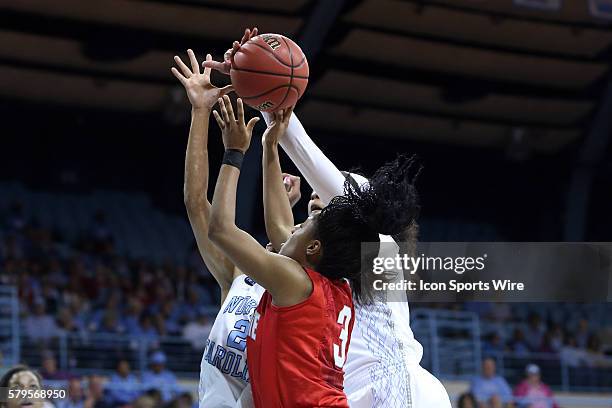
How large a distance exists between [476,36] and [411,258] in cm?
1017

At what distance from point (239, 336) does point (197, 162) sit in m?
0.69

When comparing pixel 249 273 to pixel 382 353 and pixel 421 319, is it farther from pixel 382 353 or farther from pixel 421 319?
pixel 421 319

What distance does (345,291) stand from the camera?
3059 mm

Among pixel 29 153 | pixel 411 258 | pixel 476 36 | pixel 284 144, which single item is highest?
pixel 476 36

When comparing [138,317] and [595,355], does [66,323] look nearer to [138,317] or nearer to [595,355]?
[138,317]

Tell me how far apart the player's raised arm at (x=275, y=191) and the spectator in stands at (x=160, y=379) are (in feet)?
19.7

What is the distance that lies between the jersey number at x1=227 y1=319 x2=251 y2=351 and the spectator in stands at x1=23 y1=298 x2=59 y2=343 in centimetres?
703

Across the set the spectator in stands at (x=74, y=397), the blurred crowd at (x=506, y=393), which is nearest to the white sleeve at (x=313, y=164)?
the spectator in stands at (x=74, y=397)

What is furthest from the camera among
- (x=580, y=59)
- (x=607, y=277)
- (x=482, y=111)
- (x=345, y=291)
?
(x=482, y=111)

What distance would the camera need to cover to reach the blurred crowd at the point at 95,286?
11.0m

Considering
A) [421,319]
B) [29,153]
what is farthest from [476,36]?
[29,153]

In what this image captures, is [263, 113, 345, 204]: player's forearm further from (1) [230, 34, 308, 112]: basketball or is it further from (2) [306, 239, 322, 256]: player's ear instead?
(2) [306, 239, 322, 256]: player's ear

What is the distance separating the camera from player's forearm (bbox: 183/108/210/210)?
3320mm

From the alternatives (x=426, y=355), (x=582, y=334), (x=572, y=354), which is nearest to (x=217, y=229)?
(x=426, y=355)
